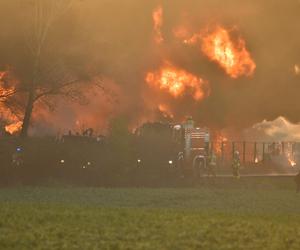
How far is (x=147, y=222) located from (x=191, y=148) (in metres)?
26.0

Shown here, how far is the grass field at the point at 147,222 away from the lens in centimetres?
1590

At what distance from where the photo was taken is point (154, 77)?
208 feet

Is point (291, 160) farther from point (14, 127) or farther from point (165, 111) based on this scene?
point (14, 127)

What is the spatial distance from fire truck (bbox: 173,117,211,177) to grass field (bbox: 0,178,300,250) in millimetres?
12678

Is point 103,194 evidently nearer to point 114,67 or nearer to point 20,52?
point 20,52

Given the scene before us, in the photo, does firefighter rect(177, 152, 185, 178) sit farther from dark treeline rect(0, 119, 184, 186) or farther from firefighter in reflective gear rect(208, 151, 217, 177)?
firefighter in reflective gear rect(208, 151, 217, 177)

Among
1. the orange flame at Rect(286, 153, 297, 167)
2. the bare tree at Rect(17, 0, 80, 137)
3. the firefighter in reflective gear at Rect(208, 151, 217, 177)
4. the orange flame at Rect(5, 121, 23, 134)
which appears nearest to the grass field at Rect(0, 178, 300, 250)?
the firefighter in reflective gear at Rect(208, 151, 217, 177)

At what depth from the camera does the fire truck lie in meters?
44.7

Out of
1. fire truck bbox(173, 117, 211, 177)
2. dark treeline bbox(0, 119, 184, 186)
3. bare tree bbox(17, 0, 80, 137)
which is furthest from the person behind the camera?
fire truck bbox(173, 117, 211, 177)

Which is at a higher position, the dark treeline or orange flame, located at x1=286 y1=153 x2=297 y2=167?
orange flame, located at x1=286 y1=153 x2=297 y2=167

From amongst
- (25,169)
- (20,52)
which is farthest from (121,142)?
(20,52)

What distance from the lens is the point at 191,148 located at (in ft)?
149

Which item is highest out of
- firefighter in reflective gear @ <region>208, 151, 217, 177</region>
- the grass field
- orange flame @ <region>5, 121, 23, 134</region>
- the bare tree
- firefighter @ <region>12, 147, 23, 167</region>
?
the bare tree

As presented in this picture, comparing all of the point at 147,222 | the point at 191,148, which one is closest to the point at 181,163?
the point at 191,148
